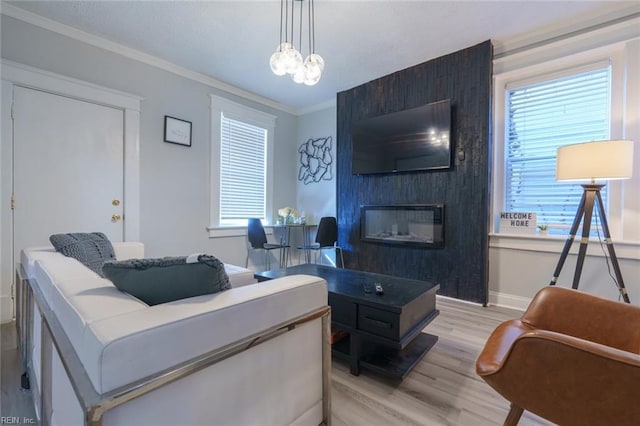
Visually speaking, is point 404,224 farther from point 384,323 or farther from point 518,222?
point 384,323

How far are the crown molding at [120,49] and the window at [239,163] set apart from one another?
192 mm

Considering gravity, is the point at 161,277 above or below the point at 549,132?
below

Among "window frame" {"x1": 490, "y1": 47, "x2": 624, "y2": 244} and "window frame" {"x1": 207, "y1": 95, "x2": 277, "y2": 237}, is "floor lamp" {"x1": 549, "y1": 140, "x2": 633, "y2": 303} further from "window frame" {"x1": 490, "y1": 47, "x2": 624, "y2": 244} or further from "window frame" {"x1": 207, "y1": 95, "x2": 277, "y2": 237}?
"window frame" {"x1": 207, "y1": 95, "x2": 277, "y2": 237}

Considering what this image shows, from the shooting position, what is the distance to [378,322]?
5.32 feet

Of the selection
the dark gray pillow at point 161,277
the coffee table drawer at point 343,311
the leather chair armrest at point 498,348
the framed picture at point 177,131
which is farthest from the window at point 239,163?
the leather chair armrest at point 498,348

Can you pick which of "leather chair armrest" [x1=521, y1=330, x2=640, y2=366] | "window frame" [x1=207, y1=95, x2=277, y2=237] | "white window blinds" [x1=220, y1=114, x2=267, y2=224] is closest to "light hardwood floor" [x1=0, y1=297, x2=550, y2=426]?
"leather chair armrest" [x1=521, y1=330, x2=640, y2=366]

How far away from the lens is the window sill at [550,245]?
2293 millimetres

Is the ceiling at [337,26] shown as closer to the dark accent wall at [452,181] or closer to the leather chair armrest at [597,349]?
the dark accent wall at [452,181]

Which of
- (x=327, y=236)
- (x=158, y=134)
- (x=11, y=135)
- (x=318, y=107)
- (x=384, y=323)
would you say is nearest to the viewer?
(x=384, y=323)

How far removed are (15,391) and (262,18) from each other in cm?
305

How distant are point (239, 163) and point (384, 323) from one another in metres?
3.22

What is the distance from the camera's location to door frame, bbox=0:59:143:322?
A: 234cm

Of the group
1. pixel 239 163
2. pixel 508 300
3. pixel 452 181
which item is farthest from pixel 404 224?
pixel 239 163

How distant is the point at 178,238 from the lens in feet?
11.2
